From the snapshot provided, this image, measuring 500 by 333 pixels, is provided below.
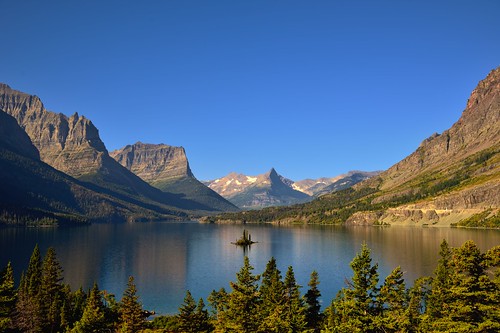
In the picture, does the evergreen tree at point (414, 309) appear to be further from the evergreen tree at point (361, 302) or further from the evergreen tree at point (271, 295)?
the evergreen tree at point (271, 295)

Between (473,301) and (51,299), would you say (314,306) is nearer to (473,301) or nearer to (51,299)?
(473,301)

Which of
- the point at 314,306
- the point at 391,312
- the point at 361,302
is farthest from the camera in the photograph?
the point at 314,306

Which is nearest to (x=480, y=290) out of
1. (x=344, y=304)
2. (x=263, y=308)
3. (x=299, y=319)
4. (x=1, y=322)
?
(x=344, y=304)

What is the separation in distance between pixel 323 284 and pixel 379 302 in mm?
92732

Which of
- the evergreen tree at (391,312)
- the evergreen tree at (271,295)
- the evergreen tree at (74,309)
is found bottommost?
the evergreen tree at (74,309)

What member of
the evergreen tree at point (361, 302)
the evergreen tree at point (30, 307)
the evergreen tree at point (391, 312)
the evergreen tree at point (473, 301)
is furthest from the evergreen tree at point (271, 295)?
the evergreen tree at point (30, 307)

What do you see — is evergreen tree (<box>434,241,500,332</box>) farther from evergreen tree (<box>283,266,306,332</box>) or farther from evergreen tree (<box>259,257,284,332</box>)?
evergreen tree (<box>259,257,284,332</box>)

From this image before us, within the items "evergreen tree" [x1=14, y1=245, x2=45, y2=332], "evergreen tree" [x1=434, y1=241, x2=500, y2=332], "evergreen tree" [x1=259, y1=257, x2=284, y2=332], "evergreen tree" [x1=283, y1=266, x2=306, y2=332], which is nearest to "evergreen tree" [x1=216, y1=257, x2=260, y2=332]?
"evergreen tree" [x1=283, y1=266, x2=306, y2=332]

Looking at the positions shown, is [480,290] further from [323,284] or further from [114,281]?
[114,281]

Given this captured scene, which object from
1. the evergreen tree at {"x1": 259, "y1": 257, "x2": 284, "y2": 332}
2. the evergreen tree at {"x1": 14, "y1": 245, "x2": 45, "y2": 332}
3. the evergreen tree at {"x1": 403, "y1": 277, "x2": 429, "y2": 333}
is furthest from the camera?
the evergreen tree at {"x1": 14, "y1": 245, "x2": 45, "y2": 332}

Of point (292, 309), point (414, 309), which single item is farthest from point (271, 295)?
point (414, 309)

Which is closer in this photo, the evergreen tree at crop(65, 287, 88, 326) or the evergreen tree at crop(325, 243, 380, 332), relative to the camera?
the evergreen tree at crop(325, 243, 380, 332)

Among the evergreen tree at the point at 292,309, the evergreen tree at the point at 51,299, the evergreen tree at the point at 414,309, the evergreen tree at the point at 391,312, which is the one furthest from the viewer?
the evergreen tree at the point at 51,299

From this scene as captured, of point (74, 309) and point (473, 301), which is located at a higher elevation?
point (473, 301)
